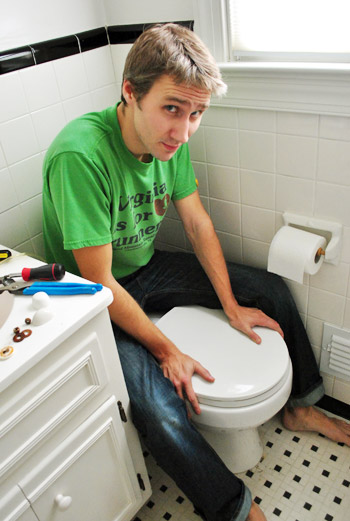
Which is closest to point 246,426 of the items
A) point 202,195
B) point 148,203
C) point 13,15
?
point 148,203

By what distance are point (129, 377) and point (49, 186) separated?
0.53m

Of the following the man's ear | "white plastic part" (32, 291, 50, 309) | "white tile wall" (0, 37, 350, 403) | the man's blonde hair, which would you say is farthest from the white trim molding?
"white plastic part" (32, 291, 50, 309)

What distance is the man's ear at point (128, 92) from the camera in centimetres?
111

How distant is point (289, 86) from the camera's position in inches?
48.1

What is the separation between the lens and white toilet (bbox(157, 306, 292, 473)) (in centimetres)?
117

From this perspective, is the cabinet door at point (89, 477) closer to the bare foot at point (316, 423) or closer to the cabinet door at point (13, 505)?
the cabinet door at point (13, 505)

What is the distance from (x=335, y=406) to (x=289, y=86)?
42.6 inches

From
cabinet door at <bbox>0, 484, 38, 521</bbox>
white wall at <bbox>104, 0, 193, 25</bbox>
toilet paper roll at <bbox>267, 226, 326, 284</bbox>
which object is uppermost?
white wall at <bbox>104, 0, 193, 25</bbox>

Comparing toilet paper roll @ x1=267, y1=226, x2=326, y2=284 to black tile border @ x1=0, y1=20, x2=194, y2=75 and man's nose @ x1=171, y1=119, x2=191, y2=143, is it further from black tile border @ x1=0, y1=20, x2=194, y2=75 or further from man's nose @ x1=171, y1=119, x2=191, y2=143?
black tile border @ x1=0, y1=20, x2=194, y2=75

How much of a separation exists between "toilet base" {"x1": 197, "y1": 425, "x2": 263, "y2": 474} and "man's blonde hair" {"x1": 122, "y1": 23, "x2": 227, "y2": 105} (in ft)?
3.18

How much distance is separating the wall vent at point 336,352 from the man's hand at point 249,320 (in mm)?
228

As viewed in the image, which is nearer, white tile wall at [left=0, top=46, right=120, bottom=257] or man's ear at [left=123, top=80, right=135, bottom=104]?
man's ear at [left=123, top=80, right=135, bottom=104]

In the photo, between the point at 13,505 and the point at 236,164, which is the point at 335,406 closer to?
the point at 236,164

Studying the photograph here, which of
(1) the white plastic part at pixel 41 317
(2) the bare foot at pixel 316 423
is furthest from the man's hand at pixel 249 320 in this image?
(1) the white plastic part at pixel 41 317
